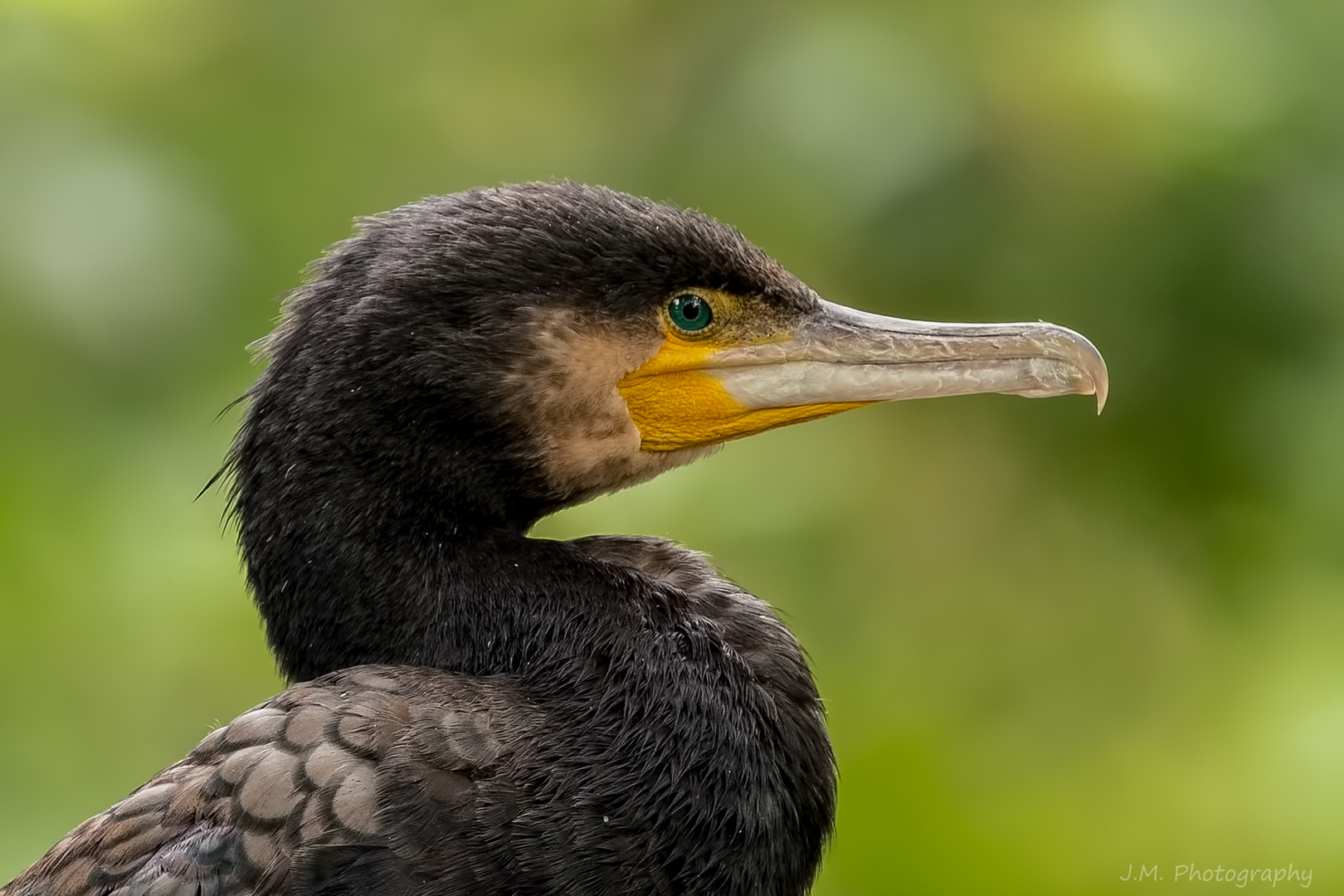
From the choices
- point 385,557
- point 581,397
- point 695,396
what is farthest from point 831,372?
point 385,557

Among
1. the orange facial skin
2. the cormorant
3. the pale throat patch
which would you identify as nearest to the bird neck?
the cormorant

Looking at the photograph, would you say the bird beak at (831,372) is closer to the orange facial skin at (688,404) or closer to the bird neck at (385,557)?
Result: the orange facial skin at (688,404)

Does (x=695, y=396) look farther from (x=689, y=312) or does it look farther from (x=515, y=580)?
(x=515, y=580)

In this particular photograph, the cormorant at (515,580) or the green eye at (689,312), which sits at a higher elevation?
the green eye at (689,312)

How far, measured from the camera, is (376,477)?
2871mm

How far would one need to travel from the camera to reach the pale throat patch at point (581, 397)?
2941 millimetres

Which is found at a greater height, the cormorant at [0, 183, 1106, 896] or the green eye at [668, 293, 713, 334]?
the green eye at [668, 293, 713, 334]

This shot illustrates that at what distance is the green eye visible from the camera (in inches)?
121

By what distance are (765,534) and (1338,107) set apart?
2103 millimetres

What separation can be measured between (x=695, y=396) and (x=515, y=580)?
0.51 m

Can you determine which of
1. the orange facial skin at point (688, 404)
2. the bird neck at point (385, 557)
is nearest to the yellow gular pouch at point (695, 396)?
the orange facial skin at point (688, 404)

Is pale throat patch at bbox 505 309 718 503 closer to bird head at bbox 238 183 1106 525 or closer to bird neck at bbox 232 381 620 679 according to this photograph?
bird head at bbox 238 183 1106 525

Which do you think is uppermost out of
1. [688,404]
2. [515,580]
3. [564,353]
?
[564,353]

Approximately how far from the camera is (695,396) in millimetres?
3131
